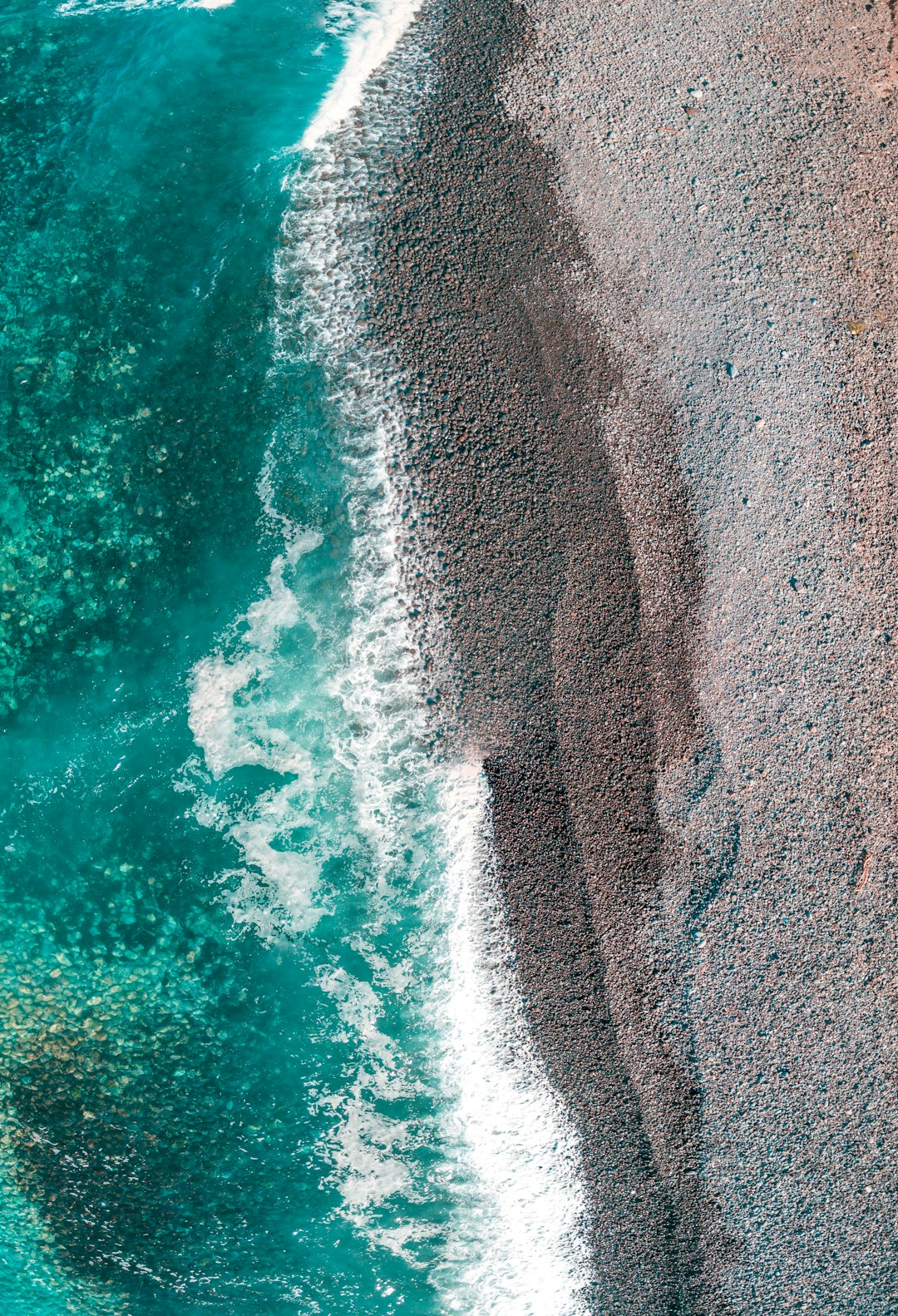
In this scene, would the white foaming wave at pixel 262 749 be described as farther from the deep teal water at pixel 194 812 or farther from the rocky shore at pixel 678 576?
the rocky shore at pixel 678 576

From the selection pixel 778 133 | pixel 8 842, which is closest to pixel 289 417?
pixel 8 842

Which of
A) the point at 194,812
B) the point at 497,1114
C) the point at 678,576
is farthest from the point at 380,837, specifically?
the point at 678,576

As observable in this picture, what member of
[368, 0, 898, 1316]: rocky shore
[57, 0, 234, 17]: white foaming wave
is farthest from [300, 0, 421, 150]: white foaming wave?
[57, 0, 234, 17]: white foaming wave

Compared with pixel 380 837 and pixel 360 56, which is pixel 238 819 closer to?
pixel 380 837

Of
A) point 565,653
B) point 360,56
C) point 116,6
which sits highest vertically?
point 116,6

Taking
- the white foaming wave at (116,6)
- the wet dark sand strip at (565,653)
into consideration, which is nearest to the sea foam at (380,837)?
the wet dark sand strip at (565,653)

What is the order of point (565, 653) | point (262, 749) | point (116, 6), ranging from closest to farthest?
point (565, 653) → point (262, 749) → point (116, 6)
